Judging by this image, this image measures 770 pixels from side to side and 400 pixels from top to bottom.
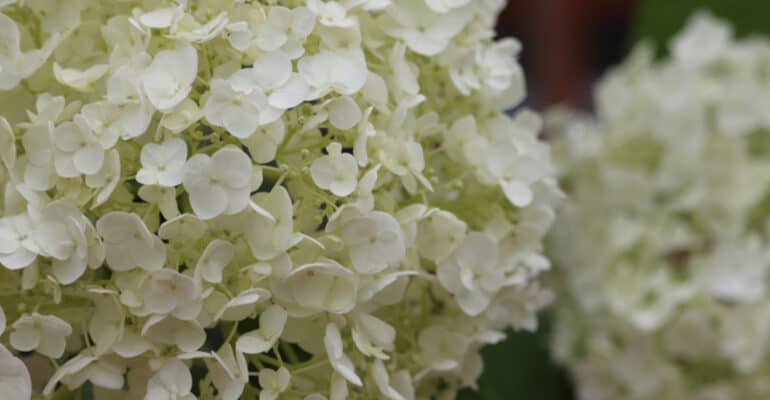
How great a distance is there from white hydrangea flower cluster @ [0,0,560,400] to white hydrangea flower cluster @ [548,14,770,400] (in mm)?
296

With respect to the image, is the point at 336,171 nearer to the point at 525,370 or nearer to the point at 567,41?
the point at 525,370

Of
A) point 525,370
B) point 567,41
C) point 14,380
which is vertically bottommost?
point 567,41

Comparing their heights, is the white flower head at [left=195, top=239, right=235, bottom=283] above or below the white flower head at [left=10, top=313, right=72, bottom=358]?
above

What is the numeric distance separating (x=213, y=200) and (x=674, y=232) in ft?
1.44

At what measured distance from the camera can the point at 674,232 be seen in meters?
0.73

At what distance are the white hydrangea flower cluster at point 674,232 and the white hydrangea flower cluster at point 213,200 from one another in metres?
0.30

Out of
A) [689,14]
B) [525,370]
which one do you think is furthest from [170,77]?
[689,14]

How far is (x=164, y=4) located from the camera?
420 mm

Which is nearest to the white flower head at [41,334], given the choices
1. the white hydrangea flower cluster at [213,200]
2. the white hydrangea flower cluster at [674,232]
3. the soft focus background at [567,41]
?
the white hydrangea flower cluster at [213,200]

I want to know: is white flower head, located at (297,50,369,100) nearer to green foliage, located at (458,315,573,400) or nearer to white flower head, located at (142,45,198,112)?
white flower head, located at (142,45,198,112)

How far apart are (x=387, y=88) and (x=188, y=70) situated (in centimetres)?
9

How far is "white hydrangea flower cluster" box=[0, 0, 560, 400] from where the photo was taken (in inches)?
15.2

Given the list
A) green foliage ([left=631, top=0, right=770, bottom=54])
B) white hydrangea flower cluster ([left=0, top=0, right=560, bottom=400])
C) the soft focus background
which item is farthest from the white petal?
the soft focus background

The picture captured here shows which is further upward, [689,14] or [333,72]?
[333,72]
